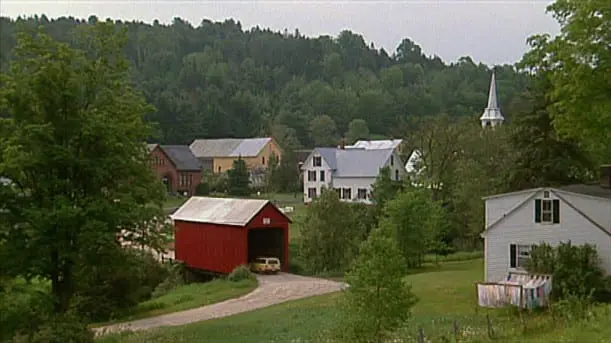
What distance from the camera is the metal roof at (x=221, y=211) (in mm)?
43656

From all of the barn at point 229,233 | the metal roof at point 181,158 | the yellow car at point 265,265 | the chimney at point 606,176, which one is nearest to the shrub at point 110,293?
the barn at point 229,233

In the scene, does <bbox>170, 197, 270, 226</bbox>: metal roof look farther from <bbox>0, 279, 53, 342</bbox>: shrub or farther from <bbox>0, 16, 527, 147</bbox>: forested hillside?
<bbox>0, 16, 527, 147</bbox>: forested hillside

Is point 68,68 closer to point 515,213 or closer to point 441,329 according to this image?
point 441,329

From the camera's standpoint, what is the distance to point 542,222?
2922cm

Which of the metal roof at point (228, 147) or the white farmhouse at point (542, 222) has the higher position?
the metal roof at point (228, 147)

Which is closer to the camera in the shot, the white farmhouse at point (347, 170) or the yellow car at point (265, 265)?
the yellow car at point (265, 265)

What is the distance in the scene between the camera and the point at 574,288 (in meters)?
27.0

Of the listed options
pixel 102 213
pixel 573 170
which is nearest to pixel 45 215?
pixel 102 213

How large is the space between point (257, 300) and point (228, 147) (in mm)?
72955

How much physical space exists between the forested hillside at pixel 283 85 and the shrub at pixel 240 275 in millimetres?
62376

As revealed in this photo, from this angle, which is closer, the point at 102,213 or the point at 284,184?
the point at 102,213

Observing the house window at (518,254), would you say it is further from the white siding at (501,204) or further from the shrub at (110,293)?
the shrub at (110,293)

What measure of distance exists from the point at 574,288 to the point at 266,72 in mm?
141764

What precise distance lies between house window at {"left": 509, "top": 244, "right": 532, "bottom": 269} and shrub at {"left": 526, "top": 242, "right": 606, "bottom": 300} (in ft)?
3.55
